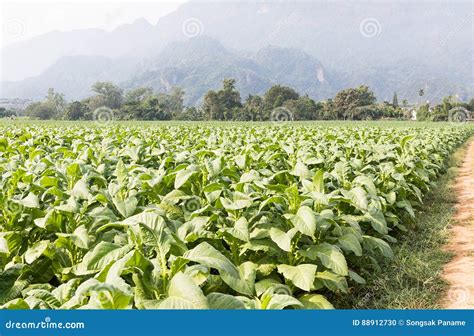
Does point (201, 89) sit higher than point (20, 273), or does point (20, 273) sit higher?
point (201, 89)

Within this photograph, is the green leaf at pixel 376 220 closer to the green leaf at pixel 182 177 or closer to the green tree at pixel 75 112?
the green leaf at pixel 182 177

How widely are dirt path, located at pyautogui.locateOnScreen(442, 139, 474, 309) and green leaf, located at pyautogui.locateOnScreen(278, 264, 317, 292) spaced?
54.8 inches

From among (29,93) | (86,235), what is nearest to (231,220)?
(86,235)

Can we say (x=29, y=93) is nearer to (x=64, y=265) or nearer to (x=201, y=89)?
(x=201, y=89)

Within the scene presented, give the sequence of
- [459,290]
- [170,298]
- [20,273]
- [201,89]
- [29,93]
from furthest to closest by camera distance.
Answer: [29,93], [201,89], [459,290], [20,273], [170,298]

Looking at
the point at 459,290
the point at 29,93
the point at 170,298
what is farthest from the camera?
the point at 29,93

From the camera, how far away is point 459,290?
12.9ft

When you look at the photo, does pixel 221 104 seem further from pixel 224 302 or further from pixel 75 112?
pixel 224 302

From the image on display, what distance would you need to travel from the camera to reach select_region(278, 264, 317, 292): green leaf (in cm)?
290

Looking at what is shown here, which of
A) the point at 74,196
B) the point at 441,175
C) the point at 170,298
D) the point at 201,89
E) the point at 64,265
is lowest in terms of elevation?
the point at 441,175

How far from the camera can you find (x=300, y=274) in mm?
2990

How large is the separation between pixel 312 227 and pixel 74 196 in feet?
5.72

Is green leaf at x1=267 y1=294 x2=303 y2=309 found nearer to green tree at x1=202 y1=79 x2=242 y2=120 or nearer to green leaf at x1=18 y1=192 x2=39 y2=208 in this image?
green leaf at x1=18 y1=192 x2=39 y2=208

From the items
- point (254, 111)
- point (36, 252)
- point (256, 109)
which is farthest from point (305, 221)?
point (256, 109)
